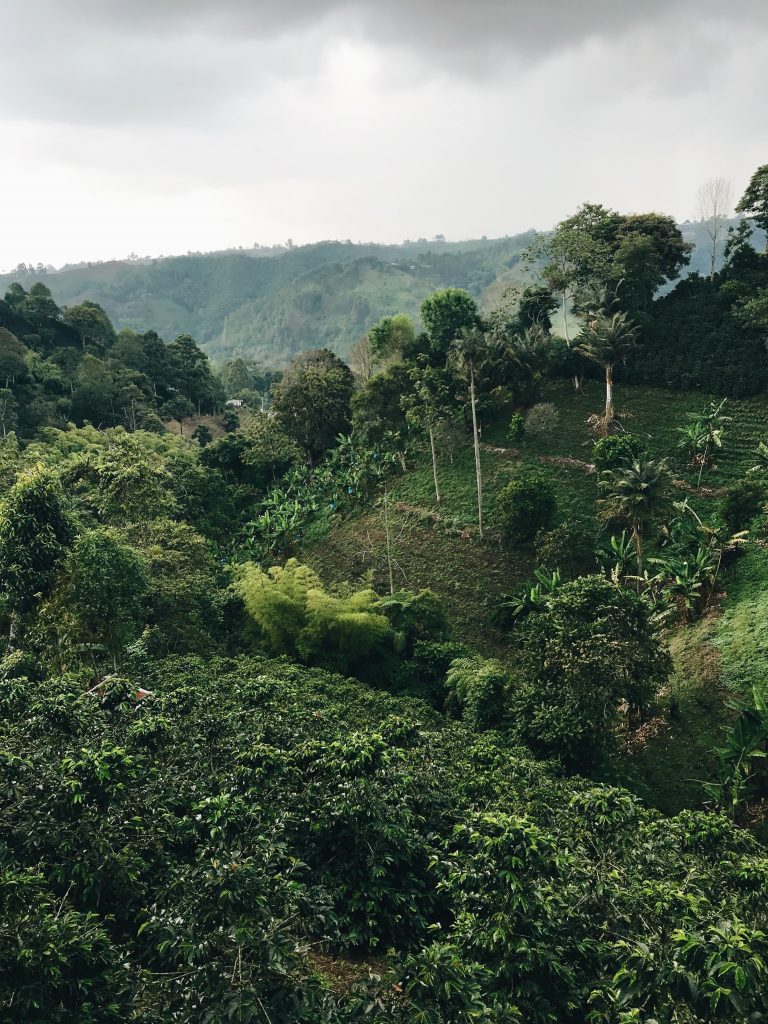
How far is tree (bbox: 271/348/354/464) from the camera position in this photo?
156ft

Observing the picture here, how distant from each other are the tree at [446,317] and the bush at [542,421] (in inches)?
410

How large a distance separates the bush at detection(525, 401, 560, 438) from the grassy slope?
671mm

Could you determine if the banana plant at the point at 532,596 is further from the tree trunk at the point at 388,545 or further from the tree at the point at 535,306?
the tree at the point at 535,306

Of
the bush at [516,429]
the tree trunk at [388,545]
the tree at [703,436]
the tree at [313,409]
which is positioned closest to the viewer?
the tree at [703,436]

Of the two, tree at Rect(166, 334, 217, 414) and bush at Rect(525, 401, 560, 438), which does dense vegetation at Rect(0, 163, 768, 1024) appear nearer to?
bush at Rect(525, 401, 560, 438)

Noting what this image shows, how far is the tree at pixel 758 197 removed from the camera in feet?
137

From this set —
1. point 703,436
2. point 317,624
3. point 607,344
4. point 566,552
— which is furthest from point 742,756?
point 607,344

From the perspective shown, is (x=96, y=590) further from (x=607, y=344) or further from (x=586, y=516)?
(x=607, y=344)

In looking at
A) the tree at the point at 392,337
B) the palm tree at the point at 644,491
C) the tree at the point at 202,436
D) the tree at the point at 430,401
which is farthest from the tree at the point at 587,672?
the tree at the point at 202,436

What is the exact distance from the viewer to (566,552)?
95.7ft

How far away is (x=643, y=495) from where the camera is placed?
25.0m

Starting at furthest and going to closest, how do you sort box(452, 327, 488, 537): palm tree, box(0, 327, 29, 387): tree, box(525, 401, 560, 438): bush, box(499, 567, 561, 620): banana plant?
box(0, 327, 29, 387): tree → box(525, 401, 560, 438): bush → box(452, 327, 488, 537): palm tree → box(499, 567, 561, 620): banana plant

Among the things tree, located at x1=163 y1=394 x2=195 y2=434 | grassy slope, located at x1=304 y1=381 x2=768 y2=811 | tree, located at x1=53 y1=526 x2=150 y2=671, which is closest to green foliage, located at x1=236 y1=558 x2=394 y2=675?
grassy slope, located at x1=304 y1=381 x2=768 y2=811

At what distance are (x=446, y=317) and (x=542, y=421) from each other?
42.5 ft
